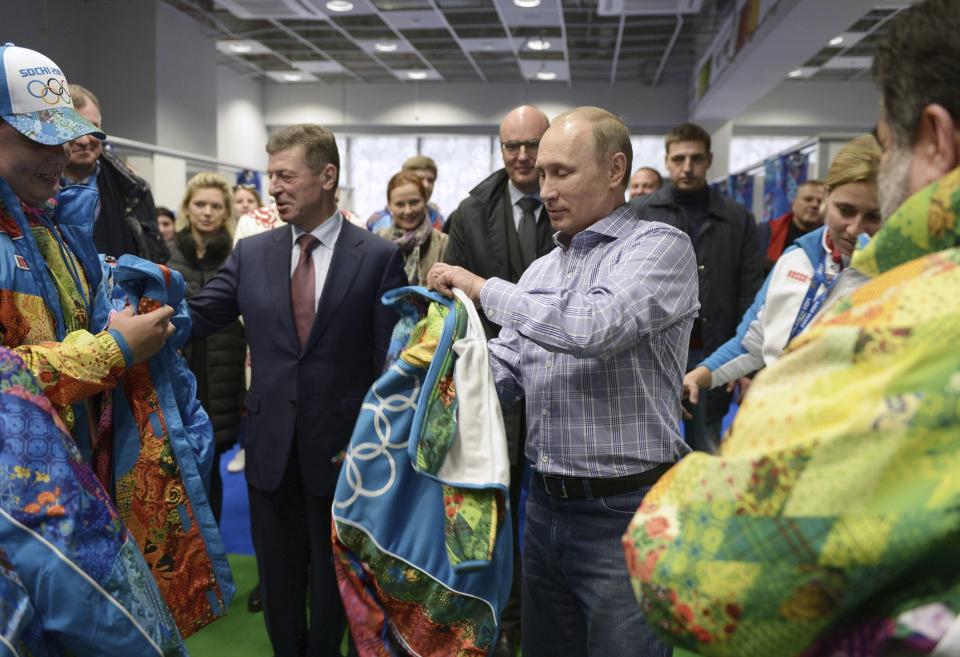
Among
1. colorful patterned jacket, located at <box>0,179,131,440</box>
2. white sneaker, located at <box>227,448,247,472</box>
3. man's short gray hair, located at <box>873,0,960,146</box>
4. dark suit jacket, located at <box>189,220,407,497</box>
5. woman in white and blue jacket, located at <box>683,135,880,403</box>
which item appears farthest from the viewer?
white sneaker, located at <box>227,448,247,472</box>

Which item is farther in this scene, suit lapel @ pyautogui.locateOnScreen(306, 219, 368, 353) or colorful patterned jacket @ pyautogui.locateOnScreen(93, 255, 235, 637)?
suit lapel @ pyautogui.locateOnScreen(306, 219, 368, 353)

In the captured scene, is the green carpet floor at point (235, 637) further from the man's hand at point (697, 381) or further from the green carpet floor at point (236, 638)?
the man's hand at point (697, 381)

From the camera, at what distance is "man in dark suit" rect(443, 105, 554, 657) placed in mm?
2955

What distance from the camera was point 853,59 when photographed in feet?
37.9

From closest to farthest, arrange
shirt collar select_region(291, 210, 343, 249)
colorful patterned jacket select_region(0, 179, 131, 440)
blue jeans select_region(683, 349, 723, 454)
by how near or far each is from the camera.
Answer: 1. colorful patterned jacket select_region(0, 179, 131, 440)
2. shirt collar select_region(291, 210, 343, 249)
3. blue jeans select_region(683, 349, 723, 454)

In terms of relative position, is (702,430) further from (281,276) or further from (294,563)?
(281,276)

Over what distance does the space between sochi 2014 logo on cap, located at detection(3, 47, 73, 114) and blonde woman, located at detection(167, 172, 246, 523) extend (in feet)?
6.44

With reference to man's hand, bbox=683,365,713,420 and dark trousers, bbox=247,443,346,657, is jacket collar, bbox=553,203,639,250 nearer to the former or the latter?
man's hand, bbox=683,365,713,420

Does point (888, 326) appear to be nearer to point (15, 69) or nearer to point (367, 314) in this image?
point (15, 69)

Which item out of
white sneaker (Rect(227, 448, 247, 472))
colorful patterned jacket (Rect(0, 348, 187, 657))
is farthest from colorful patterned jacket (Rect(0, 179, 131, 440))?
white sneaker (Rect(227, 448, 247, 472))

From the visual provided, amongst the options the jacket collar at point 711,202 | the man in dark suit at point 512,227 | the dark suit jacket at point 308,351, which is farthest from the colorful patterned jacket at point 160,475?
the jacket collar at point 711,202

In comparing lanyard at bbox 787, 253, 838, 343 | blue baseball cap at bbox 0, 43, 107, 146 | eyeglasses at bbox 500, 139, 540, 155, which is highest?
eyeglasses at bbox 500, 139, 540, 155

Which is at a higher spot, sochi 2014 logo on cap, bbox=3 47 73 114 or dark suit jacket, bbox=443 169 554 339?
sochi 2014 logo on cap, bbox=3 47 73 114

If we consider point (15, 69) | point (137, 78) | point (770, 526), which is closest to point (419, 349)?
point (15, 69)
